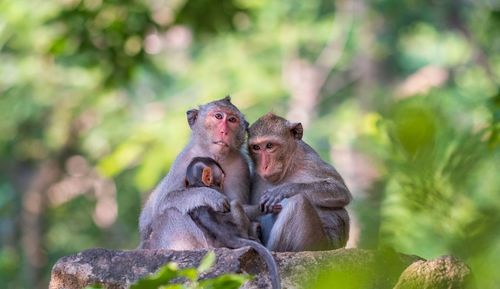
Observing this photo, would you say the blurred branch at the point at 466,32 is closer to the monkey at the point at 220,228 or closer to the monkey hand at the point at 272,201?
the monkey hand at the point at 272,201

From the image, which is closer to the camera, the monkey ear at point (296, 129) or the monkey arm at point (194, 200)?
the monkey arm at point (194, 200)

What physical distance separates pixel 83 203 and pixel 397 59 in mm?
7522

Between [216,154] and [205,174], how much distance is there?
16.5 inches

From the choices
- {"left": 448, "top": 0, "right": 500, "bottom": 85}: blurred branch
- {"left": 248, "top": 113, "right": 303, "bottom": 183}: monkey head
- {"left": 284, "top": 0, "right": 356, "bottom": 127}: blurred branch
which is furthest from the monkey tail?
{"left": 284, "top": 0, "right": 356, "bottom": 127}: blurred branch

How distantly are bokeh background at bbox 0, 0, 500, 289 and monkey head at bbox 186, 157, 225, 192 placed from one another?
5.68 meters

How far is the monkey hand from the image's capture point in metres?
5.97

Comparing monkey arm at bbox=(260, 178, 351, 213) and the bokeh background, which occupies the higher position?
the bokeh background

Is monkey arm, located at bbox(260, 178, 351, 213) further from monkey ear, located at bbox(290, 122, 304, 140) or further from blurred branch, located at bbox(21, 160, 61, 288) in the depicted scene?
blurred branch, located at bbox(21, 160, 61, 288)

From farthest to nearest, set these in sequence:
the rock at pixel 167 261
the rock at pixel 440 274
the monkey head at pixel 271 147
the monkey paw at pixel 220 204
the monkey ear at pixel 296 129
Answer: the monkey ear at pixel 296 129 → the monkey head at pixel 271 147 → the monkey paw at pixel 220 204 → the rock at pixel 167 261 → the rock at pixel 440 274

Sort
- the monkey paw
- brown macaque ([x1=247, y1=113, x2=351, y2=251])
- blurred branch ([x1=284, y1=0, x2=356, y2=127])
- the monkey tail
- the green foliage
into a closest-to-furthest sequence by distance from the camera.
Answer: the green foliage → the monkey tail → the monkey paw → brown macaque ([x1=247, y1=113, x2=351, y2=251]) → blurred branch ([x1=284, y1=0, x2=356, y2=127])

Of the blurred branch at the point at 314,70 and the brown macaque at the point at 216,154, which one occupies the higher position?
the blurred branch at the point at 314,70

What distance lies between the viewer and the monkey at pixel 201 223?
5629 mm

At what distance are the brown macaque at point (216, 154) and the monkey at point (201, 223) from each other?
124 mm

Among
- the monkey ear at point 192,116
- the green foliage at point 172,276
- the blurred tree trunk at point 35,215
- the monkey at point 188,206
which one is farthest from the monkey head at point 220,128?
the blurred tree trunk at point 35,215
